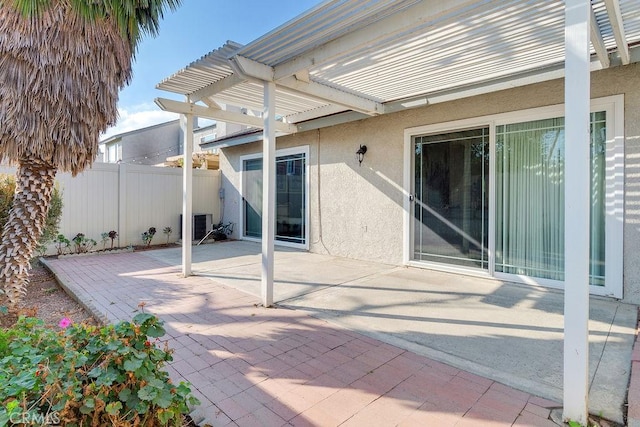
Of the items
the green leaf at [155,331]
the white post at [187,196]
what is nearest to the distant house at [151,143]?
the white post at [187,196]

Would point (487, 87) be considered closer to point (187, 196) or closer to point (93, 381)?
point (187, 196)

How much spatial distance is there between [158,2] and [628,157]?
7267 mm

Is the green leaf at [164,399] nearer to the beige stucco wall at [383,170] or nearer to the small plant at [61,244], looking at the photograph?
the beige stucco wall at [383,170]

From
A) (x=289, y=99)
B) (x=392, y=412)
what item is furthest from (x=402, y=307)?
(x=289, y=99)

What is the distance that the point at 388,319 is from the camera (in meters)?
4.50

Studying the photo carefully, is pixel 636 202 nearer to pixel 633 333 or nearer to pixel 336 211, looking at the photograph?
pixel 633 333

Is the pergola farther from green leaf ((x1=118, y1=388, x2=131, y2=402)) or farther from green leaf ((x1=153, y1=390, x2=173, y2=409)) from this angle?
green leaf ((x1=118, y1=388, x2=131, y2=402))

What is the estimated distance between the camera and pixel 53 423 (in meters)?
1.80

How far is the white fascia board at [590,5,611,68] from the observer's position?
369 cm

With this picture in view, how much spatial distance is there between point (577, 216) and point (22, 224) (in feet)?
21.1

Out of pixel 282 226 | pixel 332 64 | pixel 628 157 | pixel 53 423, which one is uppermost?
pixel 332 64

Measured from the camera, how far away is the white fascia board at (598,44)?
145 inches

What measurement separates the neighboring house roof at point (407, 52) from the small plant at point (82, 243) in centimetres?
559

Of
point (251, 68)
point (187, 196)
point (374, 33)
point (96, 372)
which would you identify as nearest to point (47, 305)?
point (187, 196)
